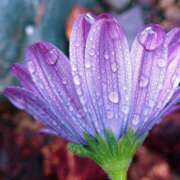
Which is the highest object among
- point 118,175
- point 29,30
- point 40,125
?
point 118,175

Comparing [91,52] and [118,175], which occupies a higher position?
[91,52]

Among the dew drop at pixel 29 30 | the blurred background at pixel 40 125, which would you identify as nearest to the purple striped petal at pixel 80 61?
the blurred background at pixel 40 125

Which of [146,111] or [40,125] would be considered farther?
[40,125]

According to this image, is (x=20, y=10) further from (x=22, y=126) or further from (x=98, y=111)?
(x=98, y=111)

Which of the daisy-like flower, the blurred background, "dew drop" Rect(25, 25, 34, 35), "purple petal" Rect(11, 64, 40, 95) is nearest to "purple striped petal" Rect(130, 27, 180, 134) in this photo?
the daisy-like flower

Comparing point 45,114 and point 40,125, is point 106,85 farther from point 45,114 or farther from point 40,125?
point 40,125

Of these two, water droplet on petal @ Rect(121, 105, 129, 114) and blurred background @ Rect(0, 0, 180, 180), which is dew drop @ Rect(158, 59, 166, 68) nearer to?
water droplet on petal @ Rect(121, 105, 129, 114)

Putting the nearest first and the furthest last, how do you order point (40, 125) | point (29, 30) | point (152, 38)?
point (152, 38)
point (40, 125)
point (29, 30)

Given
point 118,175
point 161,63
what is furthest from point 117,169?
point 161,63
